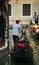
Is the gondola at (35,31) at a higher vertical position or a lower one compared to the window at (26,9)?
lower

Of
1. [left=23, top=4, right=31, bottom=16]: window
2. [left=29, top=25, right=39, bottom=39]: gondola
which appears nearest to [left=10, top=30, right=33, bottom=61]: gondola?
[left=29, top=25, right=39, bottom=39]: gondola

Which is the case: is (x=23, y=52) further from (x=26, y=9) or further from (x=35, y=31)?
(x=26, y=9)

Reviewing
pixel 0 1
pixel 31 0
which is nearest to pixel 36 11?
pixel 31 0

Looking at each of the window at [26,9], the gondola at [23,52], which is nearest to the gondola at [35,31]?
the gondola at [23,52]

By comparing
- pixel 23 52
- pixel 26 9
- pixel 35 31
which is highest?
pixel 26 9

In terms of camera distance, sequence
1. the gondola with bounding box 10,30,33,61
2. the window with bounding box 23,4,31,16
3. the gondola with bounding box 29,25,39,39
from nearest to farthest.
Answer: the gondola with bounding box 10,30,33,61 < the gondola with bounding box 29,25,39,39 < the window with bounding box 23,4,31,16

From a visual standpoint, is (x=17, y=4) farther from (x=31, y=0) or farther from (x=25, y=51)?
(x=25, y=51)

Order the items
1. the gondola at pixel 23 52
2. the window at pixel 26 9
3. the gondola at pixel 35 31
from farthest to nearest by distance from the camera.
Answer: the window at pixel 26 9, the gondola at pixel 35 31, the gondola at pixel 23 52

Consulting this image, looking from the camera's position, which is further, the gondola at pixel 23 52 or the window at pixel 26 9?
the window at pixel 26 9

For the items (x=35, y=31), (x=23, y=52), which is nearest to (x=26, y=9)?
(x=35, y=31)

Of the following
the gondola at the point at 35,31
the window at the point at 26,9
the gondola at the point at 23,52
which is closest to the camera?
the gondola at the point at 23,52

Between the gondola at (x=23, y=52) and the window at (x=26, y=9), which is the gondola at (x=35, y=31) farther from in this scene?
the window at (x=26, y=9)

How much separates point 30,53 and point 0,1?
2.07 meters

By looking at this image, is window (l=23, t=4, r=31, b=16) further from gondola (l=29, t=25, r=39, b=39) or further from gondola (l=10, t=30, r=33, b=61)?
gondola (l=10, t=30, r=33, b=61)
